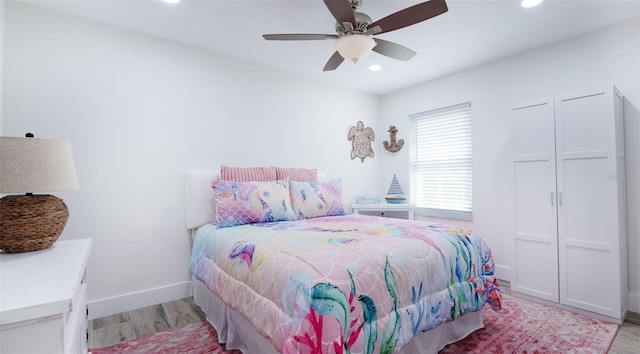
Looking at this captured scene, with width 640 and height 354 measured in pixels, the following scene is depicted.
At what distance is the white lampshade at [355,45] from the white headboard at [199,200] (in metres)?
1.74

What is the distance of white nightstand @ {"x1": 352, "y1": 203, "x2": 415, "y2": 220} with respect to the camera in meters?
3.92

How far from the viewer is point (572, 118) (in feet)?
8.41

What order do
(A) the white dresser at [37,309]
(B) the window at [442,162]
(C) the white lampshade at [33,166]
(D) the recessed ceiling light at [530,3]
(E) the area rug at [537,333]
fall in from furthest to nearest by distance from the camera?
(B) the window at [442,162], (D) the recessed ceiling light at [530,3], (E) the area rug at [537,333], (C) the white lampshade at [33,166], (A) the white dresser at [37,309]

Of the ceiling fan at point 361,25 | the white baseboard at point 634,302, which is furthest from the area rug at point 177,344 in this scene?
the white baseboard at point 634,302

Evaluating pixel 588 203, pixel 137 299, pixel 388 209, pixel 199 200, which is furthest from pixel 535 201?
pixel 137 299

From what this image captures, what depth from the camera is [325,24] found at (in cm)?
260

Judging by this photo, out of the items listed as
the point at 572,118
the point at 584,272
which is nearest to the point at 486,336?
the point at 584,272

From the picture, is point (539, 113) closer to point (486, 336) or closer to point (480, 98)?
point (480, 98)

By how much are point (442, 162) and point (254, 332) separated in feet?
10.8

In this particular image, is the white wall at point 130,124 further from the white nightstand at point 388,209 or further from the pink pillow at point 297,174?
the white nightstand at point 388,209

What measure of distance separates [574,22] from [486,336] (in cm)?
272

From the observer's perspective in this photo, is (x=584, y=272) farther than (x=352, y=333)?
Yes

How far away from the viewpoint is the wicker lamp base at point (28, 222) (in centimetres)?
125

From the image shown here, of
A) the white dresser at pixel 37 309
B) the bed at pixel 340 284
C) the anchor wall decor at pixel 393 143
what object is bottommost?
the bed at pixel 340 284
